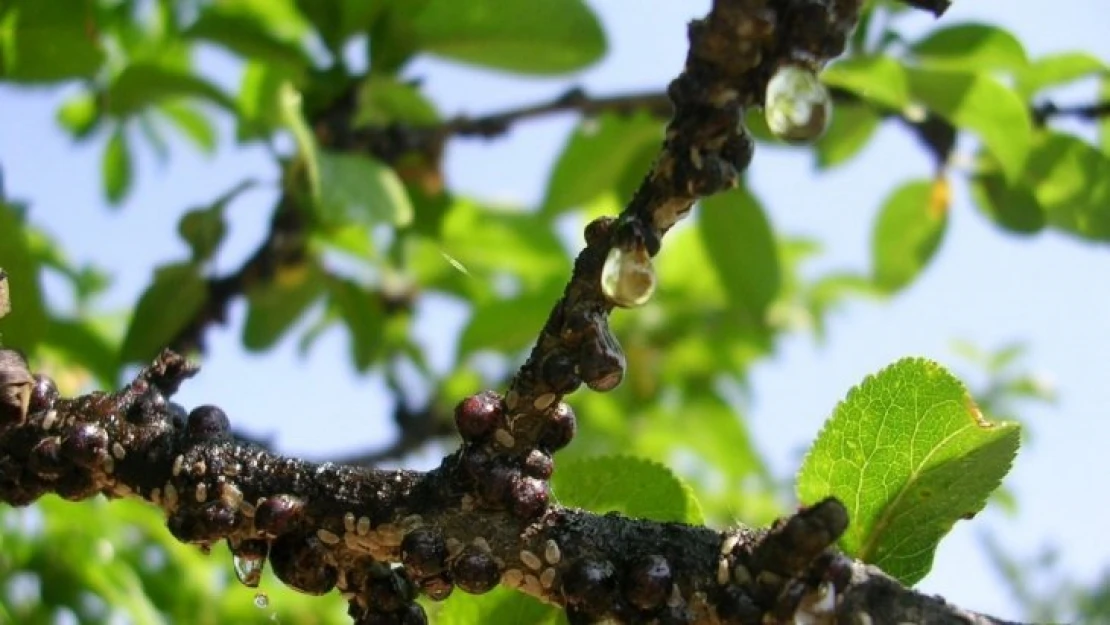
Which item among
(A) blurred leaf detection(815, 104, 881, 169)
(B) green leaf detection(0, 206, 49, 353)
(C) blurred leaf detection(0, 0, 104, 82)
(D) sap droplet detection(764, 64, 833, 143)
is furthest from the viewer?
(A) blurred leaf detection(815, 104, 881, 169)

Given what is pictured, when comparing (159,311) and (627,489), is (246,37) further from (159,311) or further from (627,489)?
(627,489)

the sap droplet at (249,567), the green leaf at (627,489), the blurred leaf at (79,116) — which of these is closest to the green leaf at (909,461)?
the green leaf at (627,489)

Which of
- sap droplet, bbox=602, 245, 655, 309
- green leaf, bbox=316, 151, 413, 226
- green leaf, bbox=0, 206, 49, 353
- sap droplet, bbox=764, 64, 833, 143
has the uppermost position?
green leaf, bbox=316, 151, 413, 226

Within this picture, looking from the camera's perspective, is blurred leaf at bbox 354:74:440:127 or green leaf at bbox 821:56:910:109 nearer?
green leaf at bbox 821:56:910:109

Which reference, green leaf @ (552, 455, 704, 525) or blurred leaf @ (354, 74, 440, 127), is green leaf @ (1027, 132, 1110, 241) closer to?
blurred leaf @ (354, 74, 440, 127)

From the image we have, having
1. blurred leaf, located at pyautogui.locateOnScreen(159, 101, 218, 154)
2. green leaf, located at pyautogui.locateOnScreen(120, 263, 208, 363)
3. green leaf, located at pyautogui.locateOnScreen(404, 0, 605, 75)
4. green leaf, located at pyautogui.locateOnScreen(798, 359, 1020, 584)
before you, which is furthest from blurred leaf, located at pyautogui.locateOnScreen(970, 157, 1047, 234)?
blurred leaf, located at pyautogui.locateOnScreen(159, 101, 218, 154)

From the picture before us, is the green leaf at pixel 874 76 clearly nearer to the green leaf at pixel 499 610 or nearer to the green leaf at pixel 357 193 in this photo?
the green leaf at pixel 357 193

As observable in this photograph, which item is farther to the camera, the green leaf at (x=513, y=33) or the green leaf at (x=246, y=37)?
the green leaf at (x=246, y=37)

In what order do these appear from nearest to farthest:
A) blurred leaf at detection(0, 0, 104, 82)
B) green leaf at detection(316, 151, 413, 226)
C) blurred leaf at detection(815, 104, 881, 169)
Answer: green leaf at detection(316, 151, 413, 226)
blurred leaf at detection(0, 0, 104, 82)
blurred leaf at detection(815, 104, 881, 169)

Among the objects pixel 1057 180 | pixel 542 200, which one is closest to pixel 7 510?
pixel 542 200
